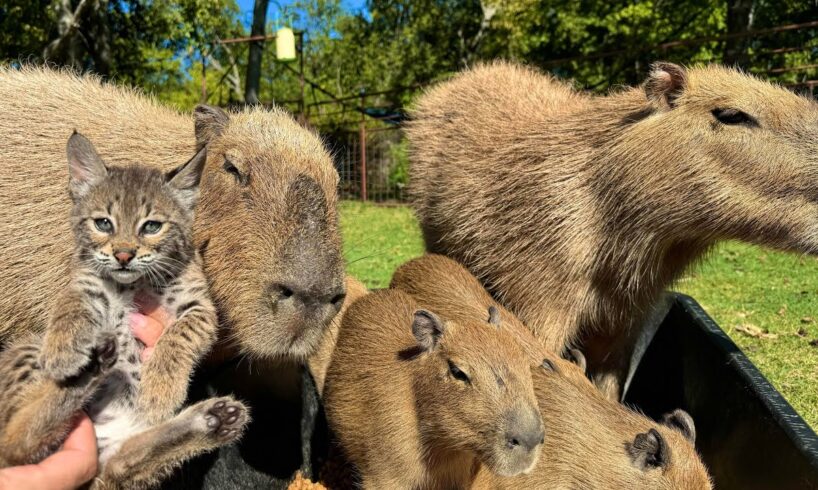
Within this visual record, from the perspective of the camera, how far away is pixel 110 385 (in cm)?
212

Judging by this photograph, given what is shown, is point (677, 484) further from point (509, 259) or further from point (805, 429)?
point (509, 259)

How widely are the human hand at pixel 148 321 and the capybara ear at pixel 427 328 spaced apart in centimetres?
87

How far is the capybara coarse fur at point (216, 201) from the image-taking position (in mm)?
2117

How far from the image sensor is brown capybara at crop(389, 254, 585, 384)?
2.89 meters

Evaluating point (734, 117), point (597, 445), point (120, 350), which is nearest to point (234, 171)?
point (120, 350)

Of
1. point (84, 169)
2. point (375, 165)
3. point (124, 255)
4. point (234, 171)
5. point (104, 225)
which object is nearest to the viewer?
point (124, 255)

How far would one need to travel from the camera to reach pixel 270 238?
216 centimetres

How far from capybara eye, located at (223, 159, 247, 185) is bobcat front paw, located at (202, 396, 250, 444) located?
718 mm

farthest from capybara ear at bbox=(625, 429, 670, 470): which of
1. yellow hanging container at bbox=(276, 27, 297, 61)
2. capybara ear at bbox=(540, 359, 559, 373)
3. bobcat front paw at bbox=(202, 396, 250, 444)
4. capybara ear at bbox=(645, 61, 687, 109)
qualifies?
yellow hanging container at bbox=(276, 27, 297, 61)

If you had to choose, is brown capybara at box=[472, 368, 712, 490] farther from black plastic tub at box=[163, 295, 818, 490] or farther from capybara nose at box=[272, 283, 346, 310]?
capybara nose at box=[272, 283, 346, 310]

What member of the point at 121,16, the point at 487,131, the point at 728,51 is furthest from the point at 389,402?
the point at 121,16

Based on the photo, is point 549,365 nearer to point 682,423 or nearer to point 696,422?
point 682,423

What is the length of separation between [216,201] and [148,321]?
1.48 feet

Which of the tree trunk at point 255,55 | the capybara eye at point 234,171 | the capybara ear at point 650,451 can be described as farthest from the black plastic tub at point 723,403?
the tree trunk at point 255,55
